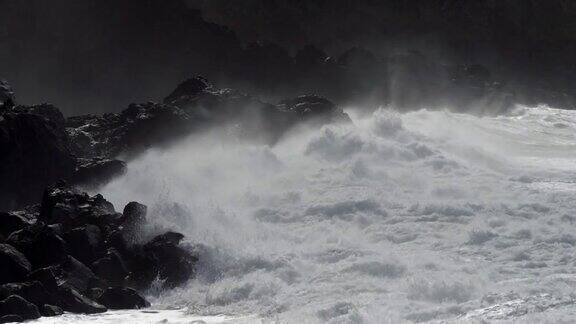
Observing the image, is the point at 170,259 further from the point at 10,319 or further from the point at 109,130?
the point at 109,130

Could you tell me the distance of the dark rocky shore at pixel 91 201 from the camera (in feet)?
66.0

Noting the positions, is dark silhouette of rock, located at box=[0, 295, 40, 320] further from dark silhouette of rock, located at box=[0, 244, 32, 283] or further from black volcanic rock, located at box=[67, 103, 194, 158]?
black volcanic rock, located at box=[67, 103, 194, 158]

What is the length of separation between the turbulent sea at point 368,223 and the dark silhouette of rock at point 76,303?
45 cm

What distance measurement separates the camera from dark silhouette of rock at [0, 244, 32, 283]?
67.4 ft

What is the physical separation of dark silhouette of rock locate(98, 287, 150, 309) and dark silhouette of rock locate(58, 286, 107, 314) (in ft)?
1.06

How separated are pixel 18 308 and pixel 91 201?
7.30m

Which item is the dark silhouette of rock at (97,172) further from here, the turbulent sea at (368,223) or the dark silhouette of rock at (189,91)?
the dark silhouette of rock at (189,91)

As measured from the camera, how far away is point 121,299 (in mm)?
20016

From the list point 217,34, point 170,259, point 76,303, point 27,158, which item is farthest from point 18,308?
point 217,34

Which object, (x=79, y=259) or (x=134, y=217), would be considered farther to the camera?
(x=134, y=217)

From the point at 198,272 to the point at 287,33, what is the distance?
143ft

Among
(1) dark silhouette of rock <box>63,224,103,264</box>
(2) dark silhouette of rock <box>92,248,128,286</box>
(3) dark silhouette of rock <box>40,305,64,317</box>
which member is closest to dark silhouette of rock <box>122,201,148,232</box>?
(1) dark silhouette of rock <box>63,224,103,264</box>

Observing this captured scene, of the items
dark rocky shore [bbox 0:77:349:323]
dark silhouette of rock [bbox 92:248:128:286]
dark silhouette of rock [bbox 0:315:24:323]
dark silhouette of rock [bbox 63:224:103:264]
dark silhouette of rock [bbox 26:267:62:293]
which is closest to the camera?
dark silhouette of rock [bbox 0:315:24:323]

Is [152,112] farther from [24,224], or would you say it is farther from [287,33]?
[287,33]
